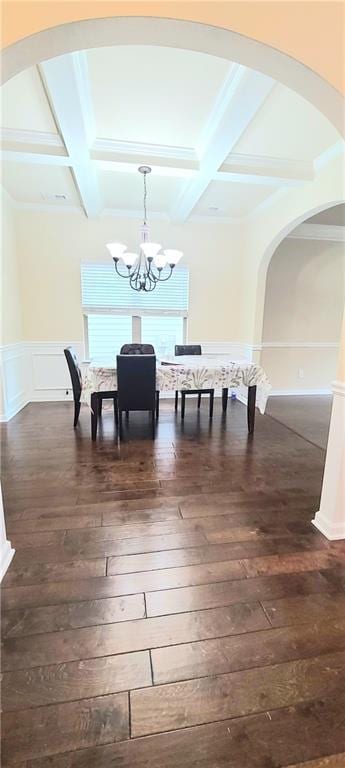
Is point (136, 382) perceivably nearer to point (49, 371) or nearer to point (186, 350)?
point (186, 350)

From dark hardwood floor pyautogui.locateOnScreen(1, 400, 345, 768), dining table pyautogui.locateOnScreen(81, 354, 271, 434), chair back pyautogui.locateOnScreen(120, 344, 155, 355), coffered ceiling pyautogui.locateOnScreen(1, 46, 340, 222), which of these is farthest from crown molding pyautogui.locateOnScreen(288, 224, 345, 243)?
dark hardwood floor pyautogui.locateOnScreen(1, 400, 345, 768)

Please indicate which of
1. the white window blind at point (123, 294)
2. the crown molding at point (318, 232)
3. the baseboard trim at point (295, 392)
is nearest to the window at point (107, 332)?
the white window blind at point (123, 294)

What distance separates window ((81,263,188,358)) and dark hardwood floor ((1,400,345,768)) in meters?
2.81

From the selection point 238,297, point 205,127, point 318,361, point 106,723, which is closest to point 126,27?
point 205,127

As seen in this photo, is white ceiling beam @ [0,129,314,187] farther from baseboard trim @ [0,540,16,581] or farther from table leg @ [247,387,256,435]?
baseboard trim @ [0,540,16,581]

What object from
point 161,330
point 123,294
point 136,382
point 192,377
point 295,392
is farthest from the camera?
point 295,392

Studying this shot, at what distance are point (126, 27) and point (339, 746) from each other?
8.84 feet

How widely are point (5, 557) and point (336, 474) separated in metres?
1.87

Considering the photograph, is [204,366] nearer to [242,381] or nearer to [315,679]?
[242,381]

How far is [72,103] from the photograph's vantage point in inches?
85.7

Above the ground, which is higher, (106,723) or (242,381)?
(242,381)

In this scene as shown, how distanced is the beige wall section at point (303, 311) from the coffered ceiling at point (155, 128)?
143 centimetres

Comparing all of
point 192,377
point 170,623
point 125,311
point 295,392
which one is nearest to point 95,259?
point 125,311

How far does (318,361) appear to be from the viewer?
18.5ft
